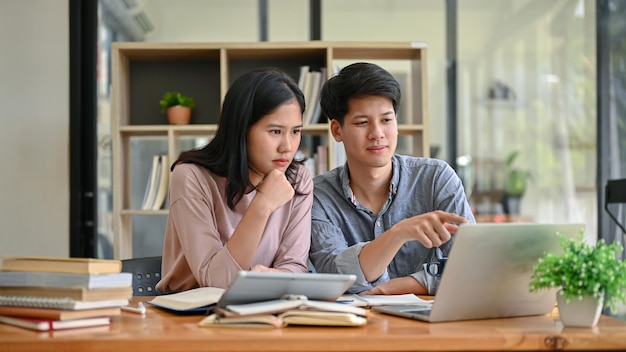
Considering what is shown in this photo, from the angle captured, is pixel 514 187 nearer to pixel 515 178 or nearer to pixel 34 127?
pixel 515 178

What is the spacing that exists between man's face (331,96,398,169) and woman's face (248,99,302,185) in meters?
0.23

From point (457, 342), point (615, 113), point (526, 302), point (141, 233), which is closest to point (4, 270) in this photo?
point (457, 342)

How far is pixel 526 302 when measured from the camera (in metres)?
1.60

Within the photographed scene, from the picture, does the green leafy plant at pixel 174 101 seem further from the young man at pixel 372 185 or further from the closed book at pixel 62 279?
the closed book at pixel 62 279

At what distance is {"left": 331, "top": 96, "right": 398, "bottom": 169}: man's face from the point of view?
2299mm

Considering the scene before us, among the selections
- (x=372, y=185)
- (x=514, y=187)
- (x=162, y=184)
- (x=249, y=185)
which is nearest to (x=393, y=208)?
(x=372, y=185)

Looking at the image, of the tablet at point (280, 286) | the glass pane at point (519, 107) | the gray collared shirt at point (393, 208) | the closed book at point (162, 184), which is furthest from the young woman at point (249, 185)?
the glass pane at point (519, 107)

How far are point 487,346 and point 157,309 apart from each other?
0.70 meters

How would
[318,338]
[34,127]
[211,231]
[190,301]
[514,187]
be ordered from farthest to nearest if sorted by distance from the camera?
1. [514,187]
2. [34,127]
3. [211,231]
4. [190,301]
5. [318,338]

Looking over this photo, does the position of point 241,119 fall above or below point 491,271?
above

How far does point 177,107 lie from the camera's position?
400 centimetres

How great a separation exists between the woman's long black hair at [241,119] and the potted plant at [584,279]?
2.96 ft

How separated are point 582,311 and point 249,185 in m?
0.99

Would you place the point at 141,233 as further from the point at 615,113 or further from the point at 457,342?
the point at 457,342
